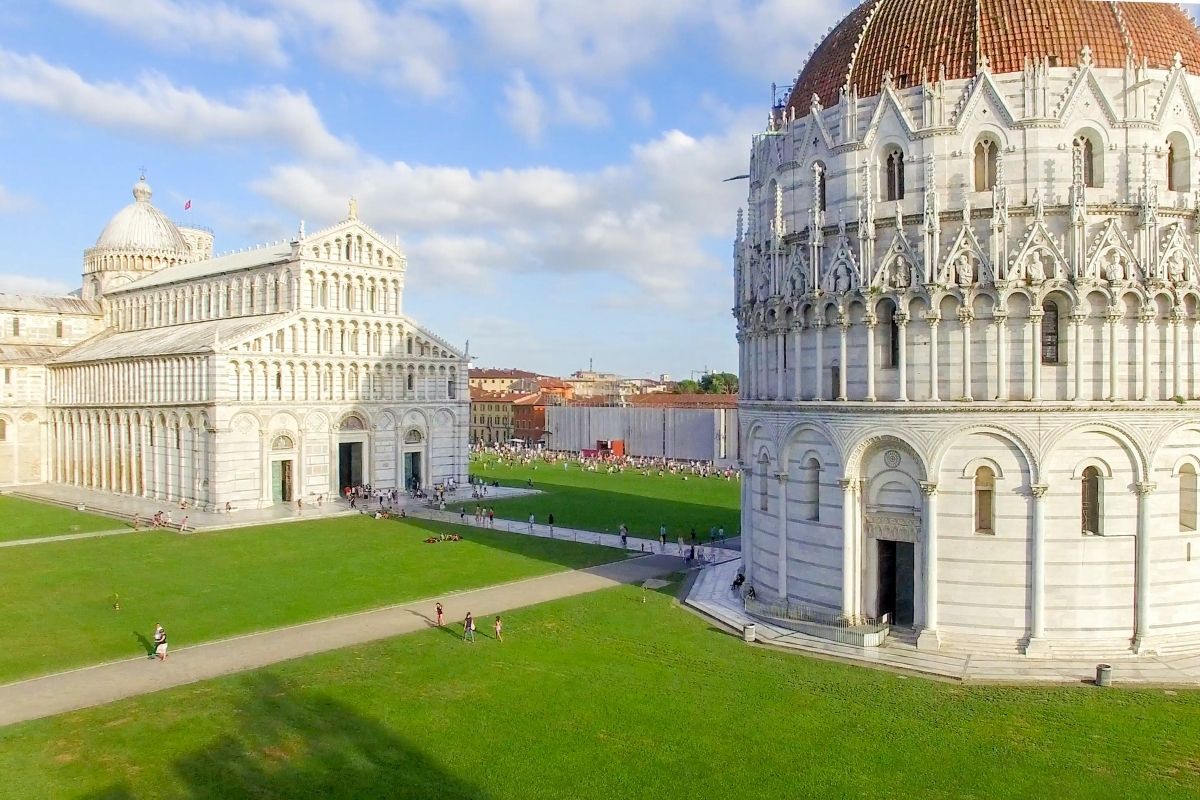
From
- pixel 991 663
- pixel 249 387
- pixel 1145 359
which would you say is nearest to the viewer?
pixel 991 663

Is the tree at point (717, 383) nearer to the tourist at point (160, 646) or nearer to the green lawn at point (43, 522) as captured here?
the green lawn at point (43, 522)

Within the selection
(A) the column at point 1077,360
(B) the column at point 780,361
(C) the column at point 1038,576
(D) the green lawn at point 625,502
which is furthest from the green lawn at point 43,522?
(A) the column at point 1077,360

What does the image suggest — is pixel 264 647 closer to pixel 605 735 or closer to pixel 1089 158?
pixel 605 735

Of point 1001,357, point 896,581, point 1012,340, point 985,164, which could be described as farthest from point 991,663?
point 985,164

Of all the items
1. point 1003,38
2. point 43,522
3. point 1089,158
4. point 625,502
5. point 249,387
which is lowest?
point 625,502

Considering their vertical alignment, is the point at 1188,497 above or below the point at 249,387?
below

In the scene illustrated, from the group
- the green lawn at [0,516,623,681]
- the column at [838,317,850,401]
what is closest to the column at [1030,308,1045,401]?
the column at [838,317,850,401]

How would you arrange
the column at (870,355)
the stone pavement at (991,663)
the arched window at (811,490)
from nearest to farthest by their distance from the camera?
the stone pavement at (991,663), the column at (870,355), the arched window at (811,490)
